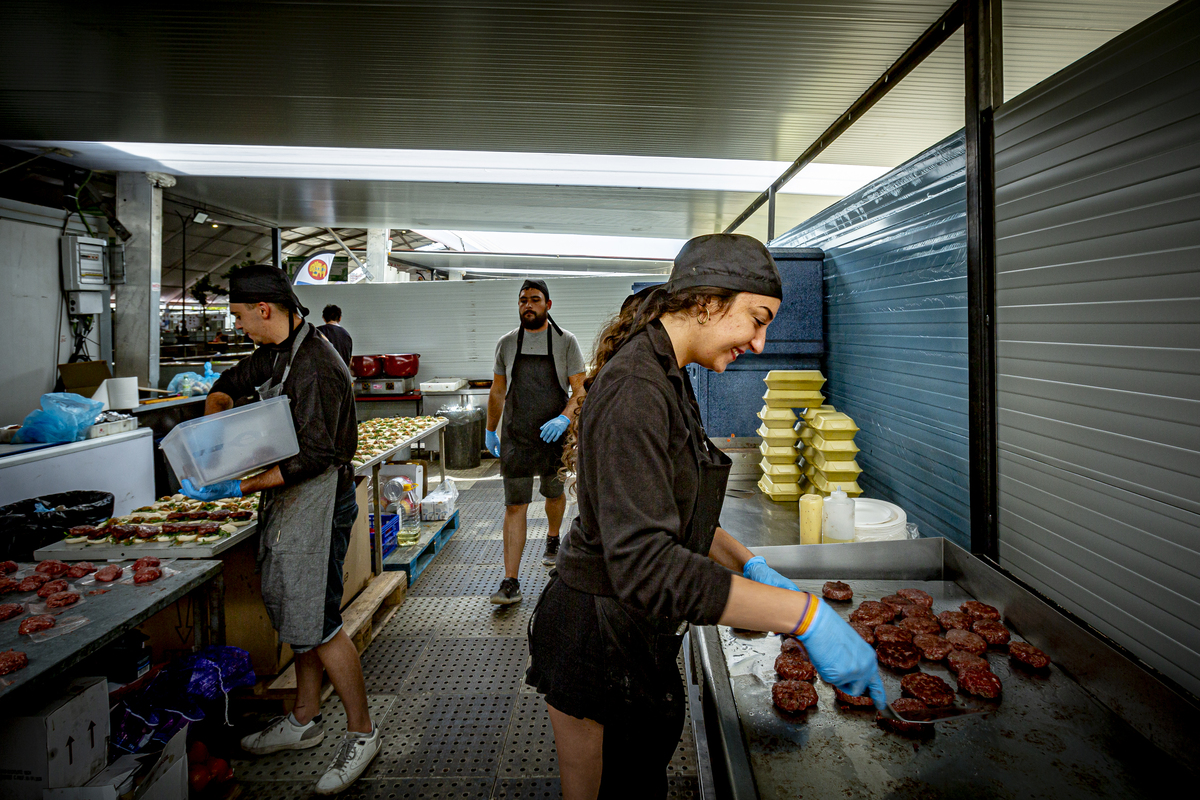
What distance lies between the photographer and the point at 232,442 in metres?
2.36

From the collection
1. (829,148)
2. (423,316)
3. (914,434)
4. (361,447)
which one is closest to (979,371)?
(914,434)

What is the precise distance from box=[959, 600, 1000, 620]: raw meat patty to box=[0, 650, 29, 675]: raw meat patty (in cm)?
296

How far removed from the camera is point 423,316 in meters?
9.75

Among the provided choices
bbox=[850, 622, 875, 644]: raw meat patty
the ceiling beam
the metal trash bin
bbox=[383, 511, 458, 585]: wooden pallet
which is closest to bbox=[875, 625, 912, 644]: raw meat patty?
bbox=[850, 622, 875, 644]: raw meat patty

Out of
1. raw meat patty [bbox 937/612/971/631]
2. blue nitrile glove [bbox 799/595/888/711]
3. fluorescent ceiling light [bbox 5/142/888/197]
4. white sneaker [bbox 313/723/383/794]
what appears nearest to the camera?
blue nitrile glove [bbox 799/595/888/711]

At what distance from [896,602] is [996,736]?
668mm

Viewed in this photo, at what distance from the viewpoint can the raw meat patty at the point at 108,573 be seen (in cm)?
219

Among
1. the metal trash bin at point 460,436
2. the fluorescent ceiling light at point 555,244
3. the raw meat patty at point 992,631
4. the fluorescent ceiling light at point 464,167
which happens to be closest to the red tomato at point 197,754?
the raw meat patty at point 992,631

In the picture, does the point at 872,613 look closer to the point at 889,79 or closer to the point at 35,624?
the point at 35,624

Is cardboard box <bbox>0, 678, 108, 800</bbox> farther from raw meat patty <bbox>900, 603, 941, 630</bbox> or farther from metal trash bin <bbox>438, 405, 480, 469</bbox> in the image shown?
metal trash bin <bbox>438, 405, 480, 469</bbox>

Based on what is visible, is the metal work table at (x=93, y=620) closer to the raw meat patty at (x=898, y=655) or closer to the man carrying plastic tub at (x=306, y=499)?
the man carrying plastic tub at (x=306, y=499)

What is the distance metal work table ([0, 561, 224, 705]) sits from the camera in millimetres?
1547

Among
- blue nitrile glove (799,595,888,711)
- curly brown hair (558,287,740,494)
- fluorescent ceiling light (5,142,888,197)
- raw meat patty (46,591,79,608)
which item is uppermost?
fluorescent ceiling light (5,142,888,197)

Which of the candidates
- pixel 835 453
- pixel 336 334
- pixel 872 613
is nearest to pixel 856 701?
pixel 872 613
